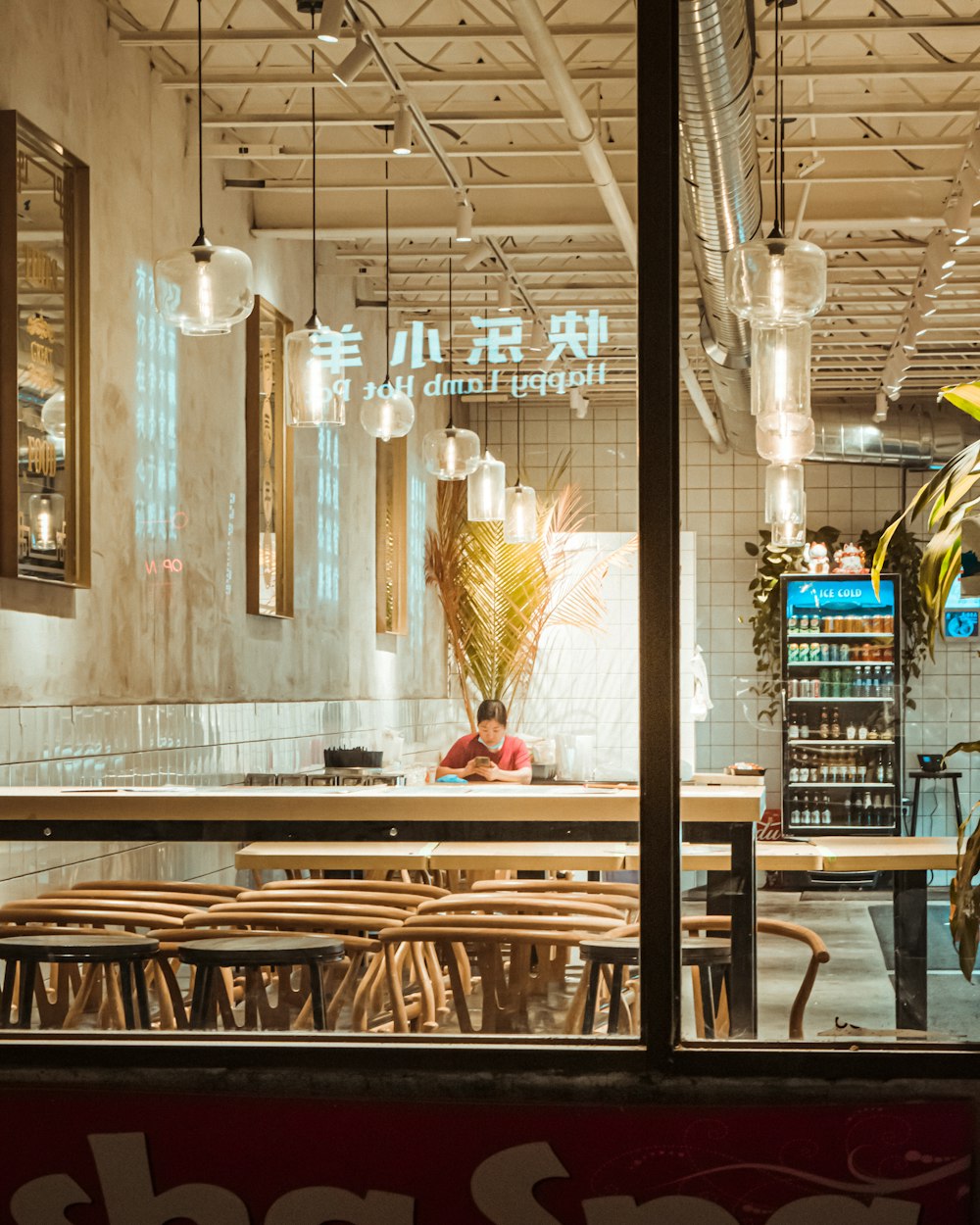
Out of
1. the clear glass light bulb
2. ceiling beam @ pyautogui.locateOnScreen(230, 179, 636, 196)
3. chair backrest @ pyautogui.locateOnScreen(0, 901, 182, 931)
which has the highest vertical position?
ceiling beam @ pyautogui.locateOnScreen(230, 179, 636, 196)

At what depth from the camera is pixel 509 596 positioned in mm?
4199

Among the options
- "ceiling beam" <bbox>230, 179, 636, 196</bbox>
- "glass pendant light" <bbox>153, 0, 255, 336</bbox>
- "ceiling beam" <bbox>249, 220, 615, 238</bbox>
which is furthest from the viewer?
"ceiling beam" <bbox>230, 179, 636, 196</bbox>

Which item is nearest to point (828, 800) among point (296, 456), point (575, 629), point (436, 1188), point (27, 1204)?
point (575, 629)

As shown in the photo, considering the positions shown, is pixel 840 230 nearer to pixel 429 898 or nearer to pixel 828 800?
pixel 828 800

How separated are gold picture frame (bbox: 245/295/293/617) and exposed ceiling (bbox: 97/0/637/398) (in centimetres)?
59

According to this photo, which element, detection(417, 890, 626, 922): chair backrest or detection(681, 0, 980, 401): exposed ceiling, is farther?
detection(681, 0, 980, 401): exposed ceiling

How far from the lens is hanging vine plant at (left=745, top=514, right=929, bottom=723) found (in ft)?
11.5

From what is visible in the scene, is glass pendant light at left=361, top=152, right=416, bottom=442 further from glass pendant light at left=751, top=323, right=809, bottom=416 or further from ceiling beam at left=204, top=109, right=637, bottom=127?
ceiling beam at left=204, top=109, right=637, bottom=127

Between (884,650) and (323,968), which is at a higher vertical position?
(884,650)

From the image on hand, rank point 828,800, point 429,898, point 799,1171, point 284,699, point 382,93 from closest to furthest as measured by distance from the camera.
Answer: point 799,1171, point 429,898, point 828,800, point 382,93, point 284,699

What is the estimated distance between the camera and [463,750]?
4383 mm

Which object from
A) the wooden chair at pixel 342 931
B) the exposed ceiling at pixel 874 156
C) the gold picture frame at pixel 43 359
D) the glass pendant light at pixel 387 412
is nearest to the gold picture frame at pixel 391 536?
the glass pendant light at pixel 387 412

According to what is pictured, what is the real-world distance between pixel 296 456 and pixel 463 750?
107 inches

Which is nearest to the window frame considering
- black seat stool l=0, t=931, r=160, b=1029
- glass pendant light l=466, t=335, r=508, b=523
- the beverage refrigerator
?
black seat stool l=0, t=931, r=160, b=1029
